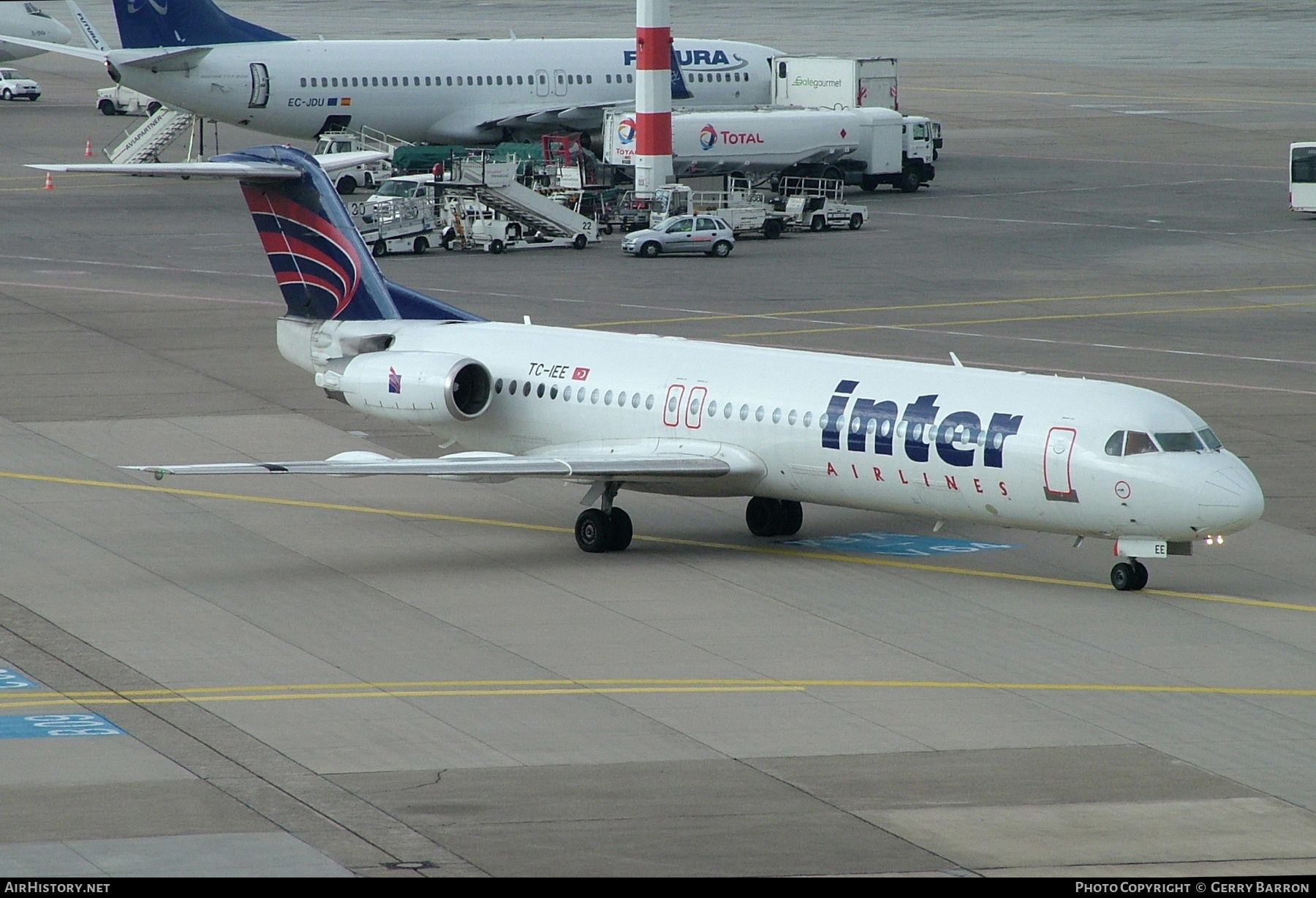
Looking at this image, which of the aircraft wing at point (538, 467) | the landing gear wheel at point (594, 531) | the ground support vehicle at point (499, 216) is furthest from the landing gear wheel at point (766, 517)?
the ground support vehicle at point (499, 216)

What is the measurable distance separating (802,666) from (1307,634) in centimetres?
734

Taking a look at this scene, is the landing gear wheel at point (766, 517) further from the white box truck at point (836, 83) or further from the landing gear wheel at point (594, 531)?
the white box truck at point (836, 83)

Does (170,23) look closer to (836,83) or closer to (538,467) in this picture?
(836,83)

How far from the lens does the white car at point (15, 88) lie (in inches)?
4370

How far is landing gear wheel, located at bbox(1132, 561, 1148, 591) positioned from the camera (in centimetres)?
3044

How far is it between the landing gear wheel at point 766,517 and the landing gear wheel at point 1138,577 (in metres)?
6.23

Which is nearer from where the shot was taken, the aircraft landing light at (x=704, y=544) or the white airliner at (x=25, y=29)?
the aircraft landing light at (x=704, y=544)

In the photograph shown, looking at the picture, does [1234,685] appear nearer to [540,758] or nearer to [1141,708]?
[1141,708]

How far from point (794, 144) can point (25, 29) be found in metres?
52.0

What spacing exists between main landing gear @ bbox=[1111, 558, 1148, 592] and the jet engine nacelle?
36.6 ft

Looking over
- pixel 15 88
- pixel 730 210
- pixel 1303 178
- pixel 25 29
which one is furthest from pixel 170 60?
pixel 1303 178
